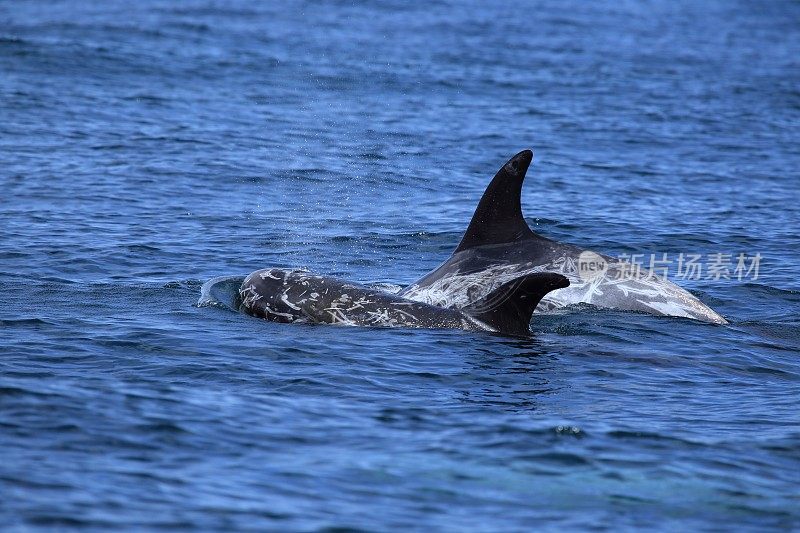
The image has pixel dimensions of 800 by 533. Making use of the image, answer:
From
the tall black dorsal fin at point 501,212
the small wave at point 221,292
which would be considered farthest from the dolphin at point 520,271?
the small wave at point 221,292

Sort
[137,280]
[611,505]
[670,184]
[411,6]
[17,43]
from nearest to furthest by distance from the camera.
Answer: [611,505], [137,280], [670,184], [17,43], [411,6]

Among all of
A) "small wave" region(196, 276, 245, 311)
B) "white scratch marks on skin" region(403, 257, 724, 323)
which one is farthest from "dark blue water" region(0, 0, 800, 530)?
"white scratch marks on skin" region(403, 257, 724, 323)

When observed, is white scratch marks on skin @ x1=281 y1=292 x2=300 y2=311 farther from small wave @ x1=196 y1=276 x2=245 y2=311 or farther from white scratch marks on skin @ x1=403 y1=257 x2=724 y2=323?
white scratch marks on skin @ x1=403 y1=257 x2=724 y2=323

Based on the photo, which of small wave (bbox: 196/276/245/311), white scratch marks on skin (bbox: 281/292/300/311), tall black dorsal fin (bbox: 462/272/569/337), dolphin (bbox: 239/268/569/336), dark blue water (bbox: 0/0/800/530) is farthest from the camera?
small wave (bbox: 196/276/245/311)

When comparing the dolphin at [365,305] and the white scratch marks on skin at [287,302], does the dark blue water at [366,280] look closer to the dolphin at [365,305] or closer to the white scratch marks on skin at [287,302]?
the dolphin at [365,305]

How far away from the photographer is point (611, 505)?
928 cm

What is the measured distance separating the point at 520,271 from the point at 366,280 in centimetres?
248

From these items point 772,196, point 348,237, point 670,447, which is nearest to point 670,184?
point 772,196

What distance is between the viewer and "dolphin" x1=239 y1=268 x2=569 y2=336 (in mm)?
14102

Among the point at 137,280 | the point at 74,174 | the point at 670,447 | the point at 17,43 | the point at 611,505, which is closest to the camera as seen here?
the point at 611,505

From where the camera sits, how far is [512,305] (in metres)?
14.1

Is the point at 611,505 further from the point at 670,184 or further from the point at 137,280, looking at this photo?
the point at 670,184

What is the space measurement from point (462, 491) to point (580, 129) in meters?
22.0

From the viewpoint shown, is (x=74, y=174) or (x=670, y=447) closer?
(x=670, y=447)
